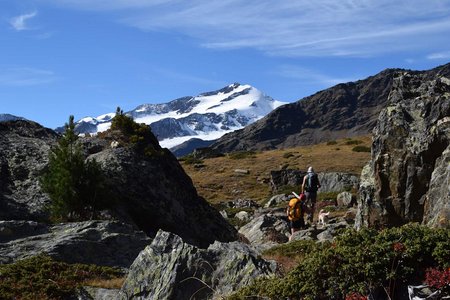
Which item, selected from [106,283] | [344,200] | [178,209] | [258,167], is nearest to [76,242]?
[106,283]

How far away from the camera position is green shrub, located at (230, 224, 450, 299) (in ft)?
23.1

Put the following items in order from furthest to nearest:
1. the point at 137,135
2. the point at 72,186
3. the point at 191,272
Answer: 1. the point at 137,135
2. the point at 72,186
3. the point at 191,272

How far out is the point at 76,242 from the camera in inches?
580

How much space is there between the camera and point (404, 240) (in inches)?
298

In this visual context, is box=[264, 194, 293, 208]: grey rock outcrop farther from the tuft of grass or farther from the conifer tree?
the tuft of grass

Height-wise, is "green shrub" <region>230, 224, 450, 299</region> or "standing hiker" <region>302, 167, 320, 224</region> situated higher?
"green shrub" <region>230, 224, 450, 299</region>

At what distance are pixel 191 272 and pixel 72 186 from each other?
9.71 metres

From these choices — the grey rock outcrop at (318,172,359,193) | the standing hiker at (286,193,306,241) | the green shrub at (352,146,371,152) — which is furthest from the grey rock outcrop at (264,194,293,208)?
the green shrub at (352,146,371,152)

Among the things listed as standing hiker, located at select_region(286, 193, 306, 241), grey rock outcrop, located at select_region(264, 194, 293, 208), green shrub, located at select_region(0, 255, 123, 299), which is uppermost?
green shrub, located at select_region(0, 255, 123, 299)

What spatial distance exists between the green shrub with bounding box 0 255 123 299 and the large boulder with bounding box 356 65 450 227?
9.53 metres

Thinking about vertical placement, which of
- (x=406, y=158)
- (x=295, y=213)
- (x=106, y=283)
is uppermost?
(x=406, y=158)

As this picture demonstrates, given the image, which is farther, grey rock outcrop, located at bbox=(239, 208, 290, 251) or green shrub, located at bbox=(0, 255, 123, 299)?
grey rock outcrop, located at bbox=(239, 208, 290, 251)

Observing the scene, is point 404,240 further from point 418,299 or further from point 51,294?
point 51,294

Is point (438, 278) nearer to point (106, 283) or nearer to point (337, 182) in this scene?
point (106, 283)
